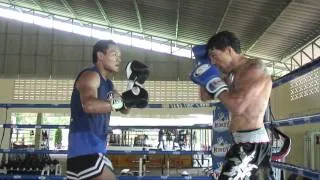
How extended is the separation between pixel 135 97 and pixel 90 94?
11.3 inches

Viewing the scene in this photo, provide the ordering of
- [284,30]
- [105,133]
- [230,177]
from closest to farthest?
[230,177] < [105,133] < [284,30]

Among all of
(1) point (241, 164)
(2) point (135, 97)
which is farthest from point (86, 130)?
(1) point (241, 164)

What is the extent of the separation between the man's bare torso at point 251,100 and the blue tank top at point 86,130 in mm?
768

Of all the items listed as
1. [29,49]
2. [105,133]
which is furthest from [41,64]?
[105,133]

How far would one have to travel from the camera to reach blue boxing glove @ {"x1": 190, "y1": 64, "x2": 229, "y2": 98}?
1.97 meters

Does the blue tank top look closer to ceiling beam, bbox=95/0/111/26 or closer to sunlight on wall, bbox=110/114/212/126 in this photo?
ceiling beam, bbox=95/0/111/26

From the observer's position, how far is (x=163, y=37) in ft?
47.6

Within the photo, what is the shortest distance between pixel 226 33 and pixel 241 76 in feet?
0.78

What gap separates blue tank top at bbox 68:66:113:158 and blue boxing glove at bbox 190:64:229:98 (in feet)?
2.19

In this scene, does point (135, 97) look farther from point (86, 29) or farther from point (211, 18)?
point (86, 29)

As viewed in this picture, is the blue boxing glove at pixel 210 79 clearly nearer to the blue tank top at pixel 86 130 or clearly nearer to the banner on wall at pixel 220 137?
the blue tank top at pixel 86 130

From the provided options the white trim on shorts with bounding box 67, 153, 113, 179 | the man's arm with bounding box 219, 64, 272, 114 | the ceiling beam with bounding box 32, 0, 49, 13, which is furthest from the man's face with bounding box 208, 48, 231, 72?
the ceiling beam with bounding box 32, 0, 49, 13

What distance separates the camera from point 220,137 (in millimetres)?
3465

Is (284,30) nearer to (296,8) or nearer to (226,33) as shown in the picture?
(296,8)
